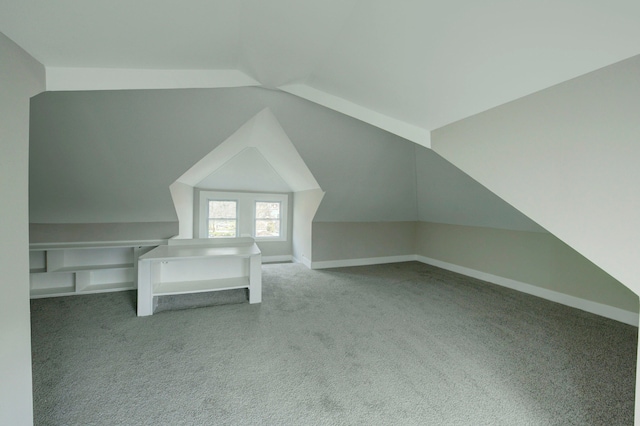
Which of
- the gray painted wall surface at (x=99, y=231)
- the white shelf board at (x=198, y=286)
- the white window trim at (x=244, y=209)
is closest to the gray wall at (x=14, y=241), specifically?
the white shelf board at (x=198, y=286)

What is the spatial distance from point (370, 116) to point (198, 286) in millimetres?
2609

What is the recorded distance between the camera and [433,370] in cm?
204

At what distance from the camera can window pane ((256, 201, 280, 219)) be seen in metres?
5.96

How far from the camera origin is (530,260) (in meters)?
3.81

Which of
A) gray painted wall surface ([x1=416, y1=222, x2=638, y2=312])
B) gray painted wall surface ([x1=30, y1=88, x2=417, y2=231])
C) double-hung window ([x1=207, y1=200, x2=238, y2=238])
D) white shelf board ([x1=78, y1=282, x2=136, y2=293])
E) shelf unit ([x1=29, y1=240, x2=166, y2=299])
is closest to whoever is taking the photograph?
gray painted wall surface ([x1=30, y1=88, x2=417, y2=231])

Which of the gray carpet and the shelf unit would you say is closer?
the gray carpet

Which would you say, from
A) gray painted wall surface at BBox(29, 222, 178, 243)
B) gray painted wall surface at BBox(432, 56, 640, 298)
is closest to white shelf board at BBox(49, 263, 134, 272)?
gray painted wall surface at BBox(29, 222, 178, 243)

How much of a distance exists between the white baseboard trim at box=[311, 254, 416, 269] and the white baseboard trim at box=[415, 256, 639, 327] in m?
0.90

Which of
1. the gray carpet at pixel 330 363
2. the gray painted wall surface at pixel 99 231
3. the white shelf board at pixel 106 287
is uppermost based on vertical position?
the gray painted wall surface at pixel 99 231

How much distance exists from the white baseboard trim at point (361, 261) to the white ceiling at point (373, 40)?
144 inches

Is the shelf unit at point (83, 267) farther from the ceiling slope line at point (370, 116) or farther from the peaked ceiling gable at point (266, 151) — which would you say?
the ceiling slope line at point (370, 116)

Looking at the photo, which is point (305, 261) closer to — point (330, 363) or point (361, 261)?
point (361, 261)

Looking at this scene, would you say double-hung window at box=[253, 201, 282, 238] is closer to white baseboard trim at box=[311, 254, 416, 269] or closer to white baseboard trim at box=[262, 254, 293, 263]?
white baseboard trim at box=[262, 254, 293, 263]

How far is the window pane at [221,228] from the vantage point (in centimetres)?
563
